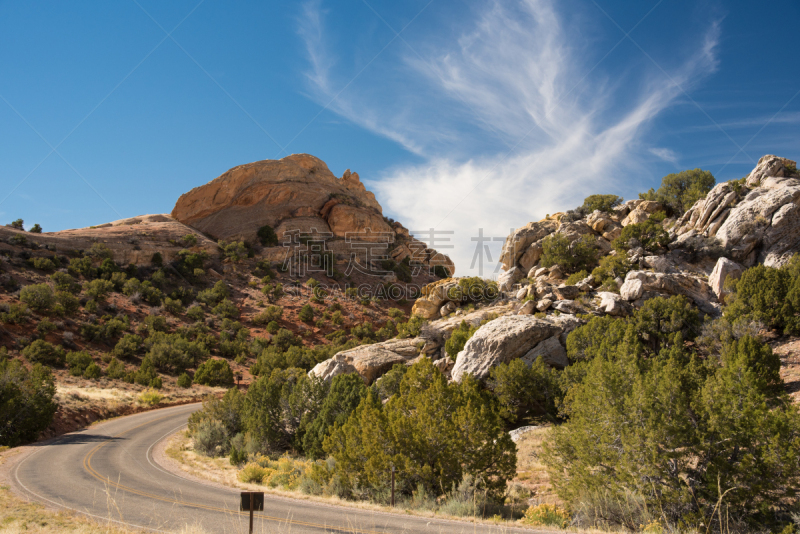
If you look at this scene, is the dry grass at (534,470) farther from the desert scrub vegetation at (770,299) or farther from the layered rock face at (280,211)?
the layered rock face at (280,211)

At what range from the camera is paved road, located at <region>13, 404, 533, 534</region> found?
995 centimetres

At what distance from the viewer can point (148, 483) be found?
15.4m

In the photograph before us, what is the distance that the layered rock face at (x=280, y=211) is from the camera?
72750mm

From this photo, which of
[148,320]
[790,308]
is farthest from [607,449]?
[148,320]

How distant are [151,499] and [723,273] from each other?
3030 centimetres

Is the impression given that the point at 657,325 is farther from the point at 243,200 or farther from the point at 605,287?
the point at 243,200

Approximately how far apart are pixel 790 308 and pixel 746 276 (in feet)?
8.29

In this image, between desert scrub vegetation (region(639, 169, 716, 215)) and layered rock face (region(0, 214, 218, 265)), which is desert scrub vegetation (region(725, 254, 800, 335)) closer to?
desert scrub vegetation (region(639, 169, 716, 215))

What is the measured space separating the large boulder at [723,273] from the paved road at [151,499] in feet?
76.0

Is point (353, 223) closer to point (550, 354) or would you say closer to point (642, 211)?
point (642, 211)

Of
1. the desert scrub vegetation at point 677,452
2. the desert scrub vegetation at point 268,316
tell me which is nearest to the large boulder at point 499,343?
the desert scrub vegetation at point 677,452

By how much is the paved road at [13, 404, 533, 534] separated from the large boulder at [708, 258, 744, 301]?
23171 mm

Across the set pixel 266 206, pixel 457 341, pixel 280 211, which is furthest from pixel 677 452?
pixel 266 206

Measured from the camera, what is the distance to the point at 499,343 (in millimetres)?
23391
